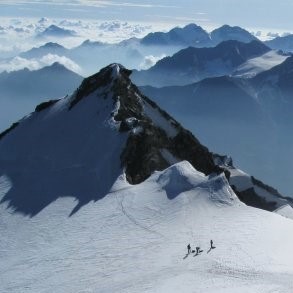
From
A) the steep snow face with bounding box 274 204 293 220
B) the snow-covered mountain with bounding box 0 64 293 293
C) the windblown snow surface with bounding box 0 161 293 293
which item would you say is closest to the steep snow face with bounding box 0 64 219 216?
the snow-covered mountain with bounding box 0 64 293 293

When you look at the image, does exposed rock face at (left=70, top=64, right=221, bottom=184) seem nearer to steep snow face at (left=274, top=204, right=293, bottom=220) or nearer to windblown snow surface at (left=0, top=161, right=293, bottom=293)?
windblown snow surface at (left=0, top=161, right=293, bottom=293)

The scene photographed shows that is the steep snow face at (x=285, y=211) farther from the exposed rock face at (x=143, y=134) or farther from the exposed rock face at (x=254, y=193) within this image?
the exposed rock face at (x=143, y=134)

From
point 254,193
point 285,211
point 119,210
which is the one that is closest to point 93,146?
point 119,210

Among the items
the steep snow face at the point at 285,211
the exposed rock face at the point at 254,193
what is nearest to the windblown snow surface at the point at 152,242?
the steep snow face at the point at 285,211

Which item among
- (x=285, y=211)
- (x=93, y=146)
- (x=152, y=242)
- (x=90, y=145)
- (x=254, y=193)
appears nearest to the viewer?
(x=152, y=242)

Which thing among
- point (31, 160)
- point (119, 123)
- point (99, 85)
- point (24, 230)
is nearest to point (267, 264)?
point (24, 230)

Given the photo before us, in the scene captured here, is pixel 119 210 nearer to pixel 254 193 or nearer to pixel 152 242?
pixel 152 242
